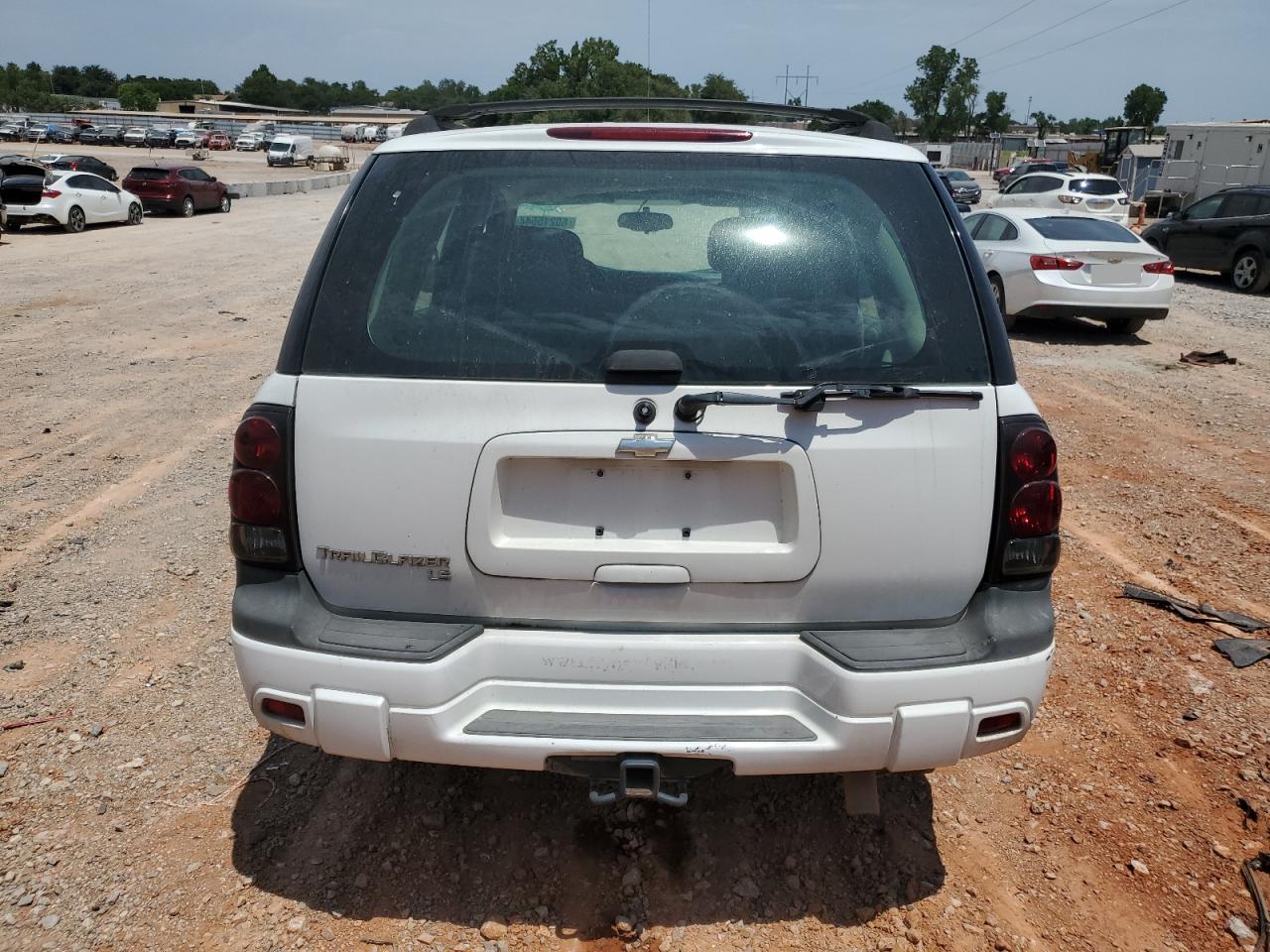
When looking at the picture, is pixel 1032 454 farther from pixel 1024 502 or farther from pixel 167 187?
pixel 167 187

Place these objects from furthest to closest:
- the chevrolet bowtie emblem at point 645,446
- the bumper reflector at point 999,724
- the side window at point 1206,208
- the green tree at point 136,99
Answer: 1. the green tree at point 136,99
2. the side window at point 1206,208
3. the bumper reflector at point 999,724
4. the chevrolet bowtie emblem at point 645,446

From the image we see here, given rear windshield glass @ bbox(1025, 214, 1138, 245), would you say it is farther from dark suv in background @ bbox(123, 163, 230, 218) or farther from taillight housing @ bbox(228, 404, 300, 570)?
dark suv in background @ bbox(123, 163, 230, 218)

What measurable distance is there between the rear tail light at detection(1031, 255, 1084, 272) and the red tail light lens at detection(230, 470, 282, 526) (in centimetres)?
1140

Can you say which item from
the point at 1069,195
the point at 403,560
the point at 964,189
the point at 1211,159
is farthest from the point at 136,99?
the point at 403,560

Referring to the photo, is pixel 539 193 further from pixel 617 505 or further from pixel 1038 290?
pixel 1038 290

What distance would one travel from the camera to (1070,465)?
7156mm

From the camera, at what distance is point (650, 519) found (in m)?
2.39

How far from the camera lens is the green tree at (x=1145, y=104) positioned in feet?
442

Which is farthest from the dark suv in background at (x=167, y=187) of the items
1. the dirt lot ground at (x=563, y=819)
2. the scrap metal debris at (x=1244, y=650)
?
the scrap metal debris at (x=1244, y=650)

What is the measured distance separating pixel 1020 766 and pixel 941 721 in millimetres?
1346

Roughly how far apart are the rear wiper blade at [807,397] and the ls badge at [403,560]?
2.24ft

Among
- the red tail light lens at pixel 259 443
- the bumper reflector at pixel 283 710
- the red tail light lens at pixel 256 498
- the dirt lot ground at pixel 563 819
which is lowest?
the dirt lot ground at pixel 563 819

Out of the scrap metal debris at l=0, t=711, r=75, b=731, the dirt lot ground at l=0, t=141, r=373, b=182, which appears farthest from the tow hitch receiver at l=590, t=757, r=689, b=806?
the dirt lot ground at l=0, t=141, r=373, b=182

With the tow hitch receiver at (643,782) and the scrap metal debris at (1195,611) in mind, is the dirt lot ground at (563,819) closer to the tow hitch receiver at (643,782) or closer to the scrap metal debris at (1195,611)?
the scrap metal debris at (1195,611)
